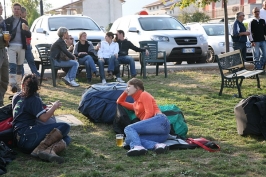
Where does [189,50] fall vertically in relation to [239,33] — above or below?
below

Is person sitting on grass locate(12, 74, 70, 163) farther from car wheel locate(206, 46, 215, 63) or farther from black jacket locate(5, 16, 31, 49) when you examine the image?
car wheel locate(206, 46, 215, 63)

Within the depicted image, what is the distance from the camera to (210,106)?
898cm

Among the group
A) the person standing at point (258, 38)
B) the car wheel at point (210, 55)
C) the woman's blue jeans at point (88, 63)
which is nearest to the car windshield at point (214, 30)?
the car wheel at point (210, 55)

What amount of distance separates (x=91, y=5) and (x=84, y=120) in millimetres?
71449

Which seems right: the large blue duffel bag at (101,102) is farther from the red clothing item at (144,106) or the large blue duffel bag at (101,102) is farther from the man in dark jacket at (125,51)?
the man in dark jacket at (125,51)

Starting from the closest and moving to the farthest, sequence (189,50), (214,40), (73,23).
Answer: (73,23) → (189,50) → (214,40)

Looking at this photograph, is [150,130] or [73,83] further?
[73,83]

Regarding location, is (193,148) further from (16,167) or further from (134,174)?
(16,167)

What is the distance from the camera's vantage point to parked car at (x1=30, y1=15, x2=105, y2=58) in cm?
1422

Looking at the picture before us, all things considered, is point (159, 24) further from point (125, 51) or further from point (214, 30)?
point (125, 51)

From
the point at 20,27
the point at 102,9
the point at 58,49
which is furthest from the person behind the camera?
the point at 102,9

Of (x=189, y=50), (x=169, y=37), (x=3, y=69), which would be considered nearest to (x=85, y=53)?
(x=3, y=69)

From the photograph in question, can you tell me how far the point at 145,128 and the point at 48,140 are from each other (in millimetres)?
1227

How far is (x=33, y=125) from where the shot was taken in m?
5.89
